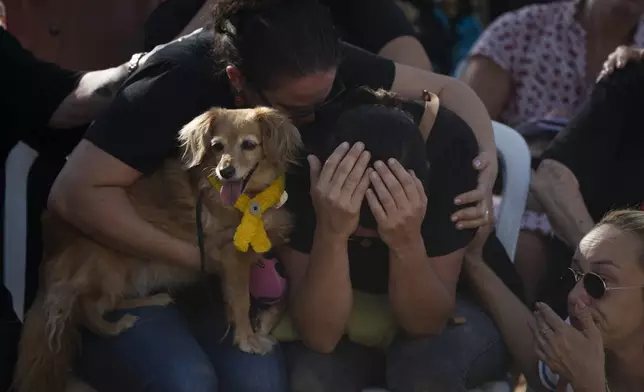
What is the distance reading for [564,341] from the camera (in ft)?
6.11

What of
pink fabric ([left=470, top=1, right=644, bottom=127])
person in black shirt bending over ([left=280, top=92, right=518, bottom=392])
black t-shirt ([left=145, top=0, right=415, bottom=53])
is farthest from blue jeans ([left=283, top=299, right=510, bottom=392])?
→ pink fabric ([left=470, top=1, right=644, bottom=127])

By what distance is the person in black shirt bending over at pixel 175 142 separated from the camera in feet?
5.99

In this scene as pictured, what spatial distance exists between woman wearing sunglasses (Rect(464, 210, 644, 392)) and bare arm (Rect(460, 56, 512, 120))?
1087 millimetres

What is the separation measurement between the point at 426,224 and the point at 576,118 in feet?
2.41

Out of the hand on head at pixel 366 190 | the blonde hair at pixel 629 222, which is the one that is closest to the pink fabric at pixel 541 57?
the blonde hair at pixel 629 222

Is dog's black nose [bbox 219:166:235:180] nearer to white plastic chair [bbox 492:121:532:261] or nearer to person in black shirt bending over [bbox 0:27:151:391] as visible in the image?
person in black shirt bending over [bbox 0:27:151:391]

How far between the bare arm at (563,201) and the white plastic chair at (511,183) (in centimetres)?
7

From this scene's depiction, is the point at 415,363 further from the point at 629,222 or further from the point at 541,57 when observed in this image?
the point at 541,57

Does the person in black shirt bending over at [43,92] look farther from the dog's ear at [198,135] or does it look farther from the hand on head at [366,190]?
the hand on head at [366,190]

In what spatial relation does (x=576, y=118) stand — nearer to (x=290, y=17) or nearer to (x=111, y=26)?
(x=290, y=17)

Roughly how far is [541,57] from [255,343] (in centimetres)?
159

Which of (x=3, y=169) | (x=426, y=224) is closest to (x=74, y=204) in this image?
(x=3, y=169)

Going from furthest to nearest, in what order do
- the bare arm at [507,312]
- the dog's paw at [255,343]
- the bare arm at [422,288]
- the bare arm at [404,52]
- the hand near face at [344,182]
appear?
1. the bare arm at [404,52]
2. the bare arm at [507,312]
3. the dog's paw at [255,343]
4. the bare arm at [422,288]
5. the hand near face at [344,182]

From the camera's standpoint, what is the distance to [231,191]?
188cm
